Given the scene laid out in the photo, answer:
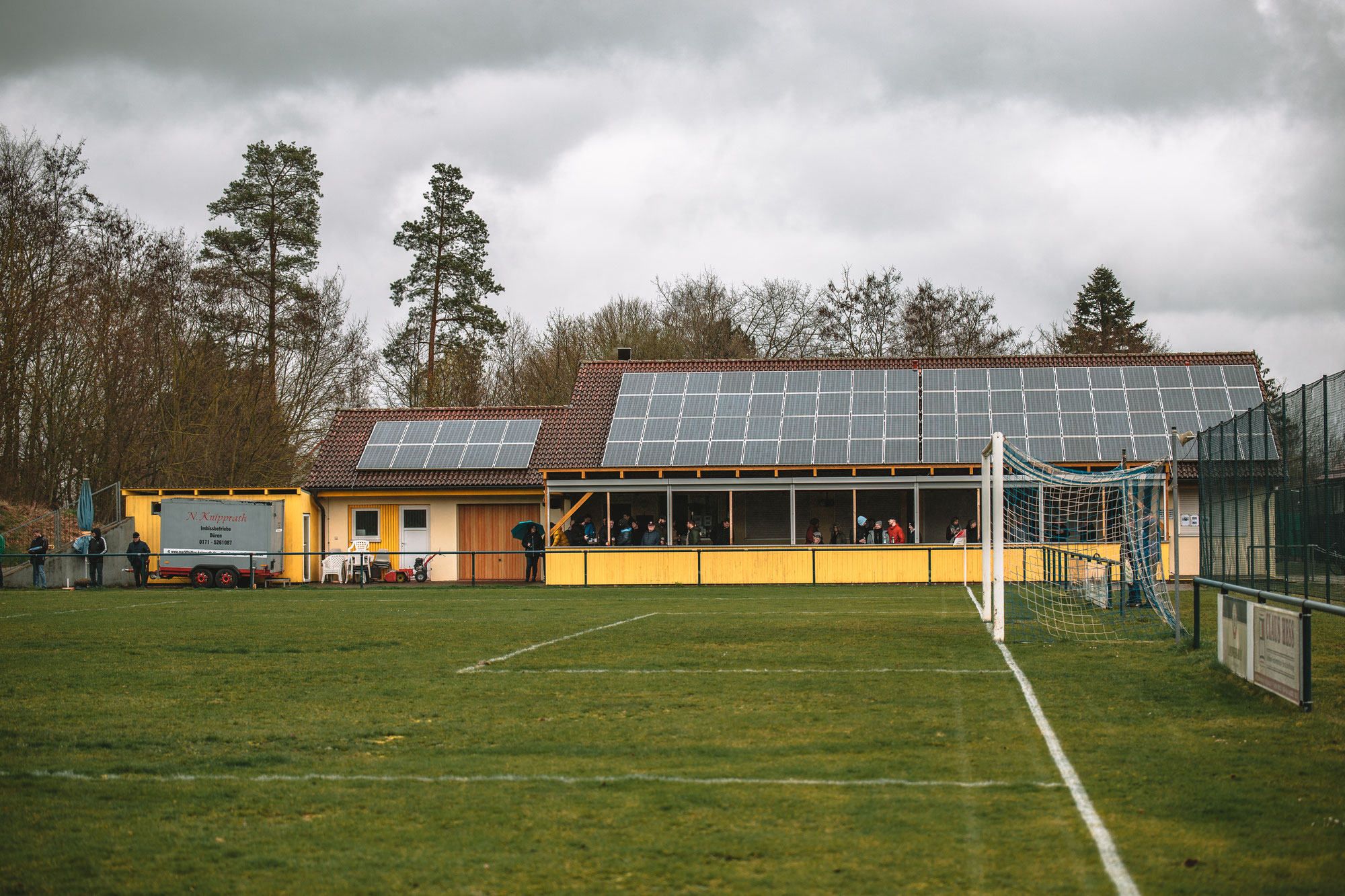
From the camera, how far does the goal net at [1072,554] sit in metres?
16.7

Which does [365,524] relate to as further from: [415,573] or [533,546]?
[533,546]

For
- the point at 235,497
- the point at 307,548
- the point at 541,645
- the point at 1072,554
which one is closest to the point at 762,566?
the point at 1072,554

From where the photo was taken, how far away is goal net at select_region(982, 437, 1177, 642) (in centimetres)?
1670

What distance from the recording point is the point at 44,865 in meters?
5.46

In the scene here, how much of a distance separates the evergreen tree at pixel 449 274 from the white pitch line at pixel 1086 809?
42.8 m

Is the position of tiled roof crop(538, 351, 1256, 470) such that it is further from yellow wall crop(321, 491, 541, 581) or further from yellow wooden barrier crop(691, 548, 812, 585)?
yellow wooden barrier crop(691, 548, 812, 585)

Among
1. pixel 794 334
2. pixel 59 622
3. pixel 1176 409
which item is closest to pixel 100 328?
pixel 59 622

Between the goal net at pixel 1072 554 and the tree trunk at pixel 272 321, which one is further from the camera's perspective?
the tree trunk at pixel 272 321

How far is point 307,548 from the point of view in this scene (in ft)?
117

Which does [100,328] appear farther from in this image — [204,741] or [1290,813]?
[1290,813]

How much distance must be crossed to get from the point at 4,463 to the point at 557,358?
20.5 metres

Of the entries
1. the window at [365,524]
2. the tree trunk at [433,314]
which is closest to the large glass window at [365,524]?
the window at [365,524]

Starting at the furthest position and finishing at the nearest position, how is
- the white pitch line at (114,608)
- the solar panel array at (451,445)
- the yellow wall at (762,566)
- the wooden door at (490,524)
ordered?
the wooden door at (490,524) < the solar panel array at (451,445) < the yellow wall at (762,566) < the white pitch line at (114,608)

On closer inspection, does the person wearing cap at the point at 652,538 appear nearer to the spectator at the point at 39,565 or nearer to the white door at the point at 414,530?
the white door at the point at 414,530
